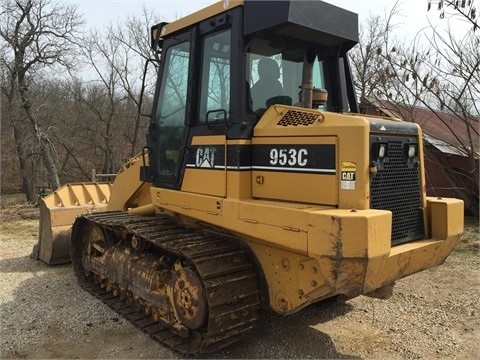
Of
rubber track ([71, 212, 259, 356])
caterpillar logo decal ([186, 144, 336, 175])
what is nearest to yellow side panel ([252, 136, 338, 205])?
caterpillar logo decal ([186, 144, 336, 175])

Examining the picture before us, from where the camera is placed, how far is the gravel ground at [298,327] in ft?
13.1

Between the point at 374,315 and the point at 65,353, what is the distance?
3.15m

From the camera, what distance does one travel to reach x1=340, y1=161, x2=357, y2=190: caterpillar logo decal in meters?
3.20

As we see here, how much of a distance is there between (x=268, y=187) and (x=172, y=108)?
1.60 meters

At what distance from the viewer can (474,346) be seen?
413cm

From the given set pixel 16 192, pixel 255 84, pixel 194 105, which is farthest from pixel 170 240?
pixel 16 192

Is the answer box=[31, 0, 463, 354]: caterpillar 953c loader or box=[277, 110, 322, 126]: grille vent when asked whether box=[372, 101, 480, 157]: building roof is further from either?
box=[277, 110, 322, 126]: grille vent

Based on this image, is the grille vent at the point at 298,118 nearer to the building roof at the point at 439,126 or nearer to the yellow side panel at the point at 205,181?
the yellow side panel at the point at 205,181

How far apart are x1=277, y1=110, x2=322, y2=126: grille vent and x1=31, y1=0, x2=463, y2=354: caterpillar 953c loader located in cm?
1

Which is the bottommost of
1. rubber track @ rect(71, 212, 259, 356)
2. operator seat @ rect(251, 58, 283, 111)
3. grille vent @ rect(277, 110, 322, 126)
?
rubber track @ rect(71, 212, 259, 356)

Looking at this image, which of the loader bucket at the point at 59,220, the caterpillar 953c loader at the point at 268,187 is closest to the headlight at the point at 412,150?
the caterpillar 953c loader at the point at 268,187

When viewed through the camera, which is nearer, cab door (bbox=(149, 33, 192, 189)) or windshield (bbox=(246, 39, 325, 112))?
windshield (bbox=(246, 39, 325, 112))

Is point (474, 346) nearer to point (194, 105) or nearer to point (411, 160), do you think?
point (411, 160)

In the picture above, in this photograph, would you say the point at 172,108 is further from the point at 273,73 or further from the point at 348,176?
the point at 348,176
